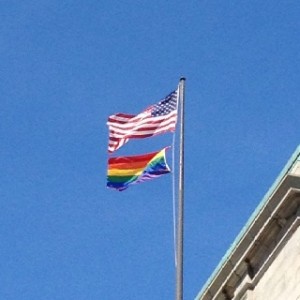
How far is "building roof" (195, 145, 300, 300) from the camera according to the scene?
86.2 feet

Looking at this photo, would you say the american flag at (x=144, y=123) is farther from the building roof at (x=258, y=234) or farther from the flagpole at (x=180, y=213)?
the building roof at (x=258, y=234)

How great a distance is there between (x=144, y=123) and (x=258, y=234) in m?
4.86

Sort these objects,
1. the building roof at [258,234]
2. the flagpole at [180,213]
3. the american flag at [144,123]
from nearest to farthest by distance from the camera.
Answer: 1. the flagpole at [180,213]
2. the building roof at [258,234]
3. the american flag at [144,123]

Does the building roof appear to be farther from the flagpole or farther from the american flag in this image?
the american flag

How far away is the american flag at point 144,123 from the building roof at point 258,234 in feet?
11.8

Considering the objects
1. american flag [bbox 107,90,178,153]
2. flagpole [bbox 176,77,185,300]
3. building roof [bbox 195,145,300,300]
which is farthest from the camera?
american flag [bbox 107,90,178,153]

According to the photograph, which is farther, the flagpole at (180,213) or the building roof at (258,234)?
the building roof at (258,234)

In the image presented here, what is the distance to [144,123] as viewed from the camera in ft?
100

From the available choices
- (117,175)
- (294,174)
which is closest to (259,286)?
(294,174)

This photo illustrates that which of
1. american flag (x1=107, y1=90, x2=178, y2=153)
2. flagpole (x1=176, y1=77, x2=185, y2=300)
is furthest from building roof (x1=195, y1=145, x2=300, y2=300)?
american flag (x1=107, y1=90, x2=178, y2=153)

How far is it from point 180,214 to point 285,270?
101 inches

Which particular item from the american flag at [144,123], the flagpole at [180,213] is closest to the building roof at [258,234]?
the flagpole at [180,213]

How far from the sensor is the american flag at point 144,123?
98.9 ft

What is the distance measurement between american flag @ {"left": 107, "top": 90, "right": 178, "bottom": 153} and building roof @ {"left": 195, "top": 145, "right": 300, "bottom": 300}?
142 inches
